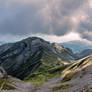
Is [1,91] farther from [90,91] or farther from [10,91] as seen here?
[90,91]

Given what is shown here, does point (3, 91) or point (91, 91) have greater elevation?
point (3, 91)

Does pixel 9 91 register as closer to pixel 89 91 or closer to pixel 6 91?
pixel 6 91

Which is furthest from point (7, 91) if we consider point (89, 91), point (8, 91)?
point (89, 91)

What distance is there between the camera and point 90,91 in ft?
183

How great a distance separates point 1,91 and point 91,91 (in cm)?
7942

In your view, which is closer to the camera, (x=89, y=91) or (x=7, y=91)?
(x=89, y=91)

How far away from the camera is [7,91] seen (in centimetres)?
11075

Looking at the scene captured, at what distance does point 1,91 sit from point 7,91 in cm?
487

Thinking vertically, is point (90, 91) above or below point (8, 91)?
below

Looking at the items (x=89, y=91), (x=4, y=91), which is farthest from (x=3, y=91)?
(x=89, y=91)

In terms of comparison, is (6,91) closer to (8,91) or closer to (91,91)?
(8,91)

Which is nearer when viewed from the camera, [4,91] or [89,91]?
[89,91]

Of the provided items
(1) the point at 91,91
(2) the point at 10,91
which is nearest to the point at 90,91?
(1) the point at 91,91

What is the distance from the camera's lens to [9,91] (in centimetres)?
11088
